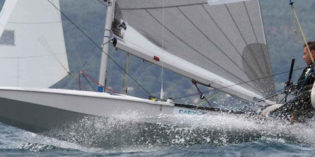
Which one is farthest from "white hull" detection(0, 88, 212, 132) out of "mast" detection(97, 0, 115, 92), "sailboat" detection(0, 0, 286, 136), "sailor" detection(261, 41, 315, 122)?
"sailor" detection(261, 41, 315, 122)

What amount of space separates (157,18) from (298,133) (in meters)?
2.77

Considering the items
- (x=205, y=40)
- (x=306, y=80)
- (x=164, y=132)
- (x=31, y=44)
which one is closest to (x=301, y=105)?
(x=306, y=80)

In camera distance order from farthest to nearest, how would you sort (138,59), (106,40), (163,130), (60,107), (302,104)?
(138,59)
(106,40)
(302,104)
(163,130)
(60,107)

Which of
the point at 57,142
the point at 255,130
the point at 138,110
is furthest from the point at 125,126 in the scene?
the point at 255,130

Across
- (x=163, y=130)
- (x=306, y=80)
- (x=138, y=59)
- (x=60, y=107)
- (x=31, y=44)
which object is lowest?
(x=163, y=130)

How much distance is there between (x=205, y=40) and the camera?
9781mm

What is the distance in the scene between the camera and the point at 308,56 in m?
9.31

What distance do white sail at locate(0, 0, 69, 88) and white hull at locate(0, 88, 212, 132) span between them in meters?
0.45

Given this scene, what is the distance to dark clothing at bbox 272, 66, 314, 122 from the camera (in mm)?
9047

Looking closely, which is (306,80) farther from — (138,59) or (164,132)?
(138,59)

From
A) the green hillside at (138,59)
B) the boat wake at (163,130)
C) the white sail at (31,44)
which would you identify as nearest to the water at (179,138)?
the boat wake at (163,130)

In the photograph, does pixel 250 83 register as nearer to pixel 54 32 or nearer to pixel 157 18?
pixel 157 18

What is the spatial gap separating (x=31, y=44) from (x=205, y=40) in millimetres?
2715

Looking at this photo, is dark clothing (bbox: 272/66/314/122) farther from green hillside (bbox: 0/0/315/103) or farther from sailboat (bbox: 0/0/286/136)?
green hillside (bbox: 0/0/315/103)
